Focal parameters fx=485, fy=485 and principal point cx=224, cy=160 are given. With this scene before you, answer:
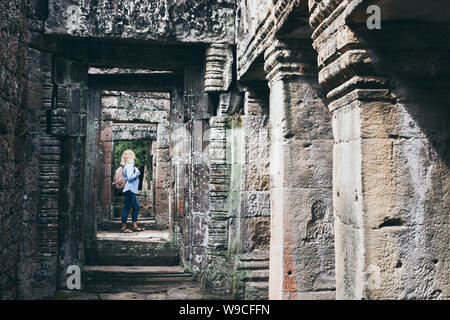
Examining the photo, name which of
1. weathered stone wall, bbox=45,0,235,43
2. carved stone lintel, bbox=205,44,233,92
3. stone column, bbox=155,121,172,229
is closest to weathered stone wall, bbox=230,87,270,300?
carved stone lintel, bbox=205,44,233,92

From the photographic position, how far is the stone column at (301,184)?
11.9 ft

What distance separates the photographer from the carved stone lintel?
19.1ft

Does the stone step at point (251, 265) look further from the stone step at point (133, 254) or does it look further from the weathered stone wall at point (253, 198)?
the stone step at point (133, 254)

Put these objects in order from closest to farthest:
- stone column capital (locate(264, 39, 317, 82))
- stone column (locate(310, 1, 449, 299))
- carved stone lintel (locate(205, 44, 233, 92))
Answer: stone column (locate(310, 1, 449, 299)), stone column capital (locate(264, 39, 317, 82)), carved stone lintel (locate(205, 44, 233, 92))

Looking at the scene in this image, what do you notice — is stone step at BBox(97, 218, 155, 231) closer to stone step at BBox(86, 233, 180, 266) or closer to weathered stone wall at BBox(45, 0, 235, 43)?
stone step at BBox(86, 233, 180, 266)

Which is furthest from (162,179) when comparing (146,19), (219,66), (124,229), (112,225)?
(146,19)

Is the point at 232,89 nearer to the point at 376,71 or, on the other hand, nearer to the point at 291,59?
the point at 291,59

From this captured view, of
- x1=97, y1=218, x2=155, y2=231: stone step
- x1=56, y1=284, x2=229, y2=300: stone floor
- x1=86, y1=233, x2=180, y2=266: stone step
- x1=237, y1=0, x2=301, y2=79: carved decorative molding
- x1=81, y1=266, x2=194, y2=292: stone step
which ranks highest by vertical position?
x1=237, y1=0, x2=301, y2=79: carved decorative molding

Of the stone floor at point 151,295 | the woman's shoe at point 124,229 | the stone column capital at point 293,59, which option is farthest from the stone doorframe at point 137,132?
the stone column capital at point 293,59

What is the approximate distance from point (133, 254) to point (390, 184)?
535 cm

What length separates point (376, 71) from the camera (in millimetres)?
2498

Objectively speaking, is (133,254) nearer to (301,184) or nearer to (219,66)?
(219,66)

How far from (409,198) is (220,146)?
3.59 meters
